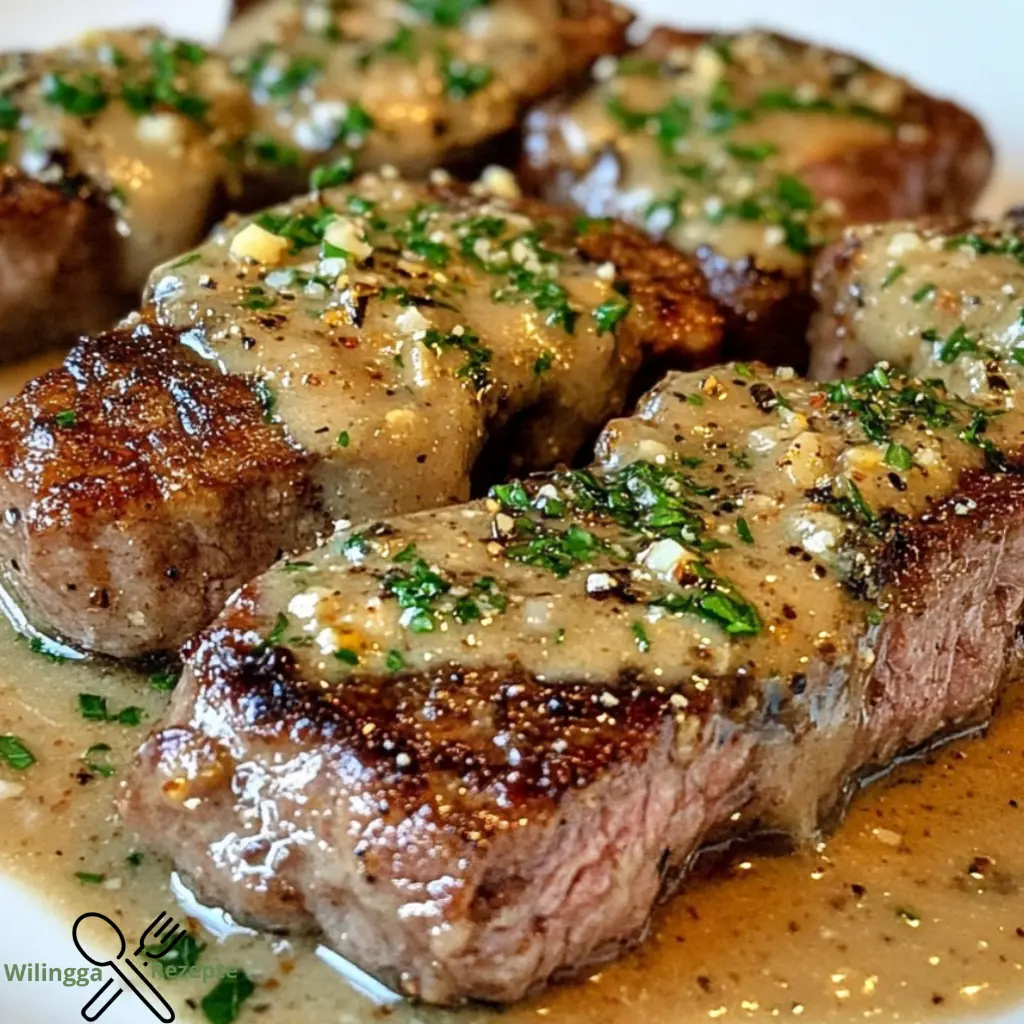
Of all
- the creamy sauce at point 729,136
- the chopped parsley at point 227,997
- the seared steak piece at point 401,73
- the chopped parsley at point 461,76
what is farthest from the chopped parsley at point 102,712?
the chopped parsley at point 461,76

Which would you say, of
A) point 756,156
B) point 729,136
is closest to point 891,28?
point 729,136

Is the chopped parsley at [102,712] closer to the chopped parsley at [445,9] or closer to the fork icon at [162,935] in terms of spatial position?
the fork icon at [162,935]

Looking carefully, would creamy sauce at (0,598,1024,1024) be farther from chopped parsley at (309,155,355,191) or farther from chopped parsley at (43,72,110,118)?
chopped parsley at (43,72,110,118)

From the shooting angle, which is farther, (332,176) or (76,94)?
(76,94)

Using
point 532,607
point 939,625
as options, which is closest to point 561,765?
point 532,607

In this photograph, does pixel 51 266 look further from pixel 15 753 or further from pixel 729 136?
pixel 729 136

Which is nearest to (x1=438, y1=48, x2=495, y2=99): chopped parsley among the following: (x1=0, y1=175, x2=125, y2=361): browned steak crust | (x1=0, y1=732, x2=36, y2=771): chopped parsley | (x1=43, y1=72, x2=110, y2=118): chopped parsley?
(x1=43, y1=72, x2=110, y2=118): chopped parsley

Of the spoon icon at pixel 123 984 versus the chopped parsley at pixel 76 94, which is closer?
the spoon icon at pixel 123 984
